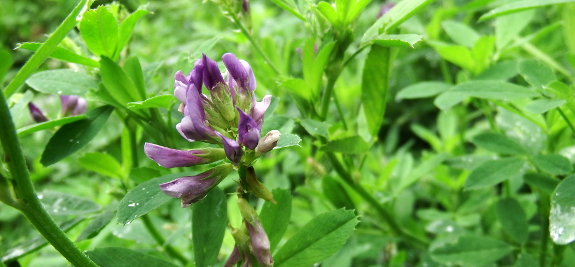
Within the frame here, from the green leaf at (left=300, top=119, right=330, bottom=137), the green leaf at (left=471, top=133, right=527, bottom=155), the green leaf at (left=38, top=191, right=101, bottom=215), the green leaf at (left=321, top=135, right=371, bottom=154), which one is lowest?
the green leaf at (left=38, top=191, right=101, bottom=215)

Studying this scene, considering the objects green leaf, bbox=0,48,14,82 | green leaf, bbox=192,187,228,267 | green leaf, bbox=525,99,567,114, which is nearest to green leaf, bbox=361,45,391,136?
green leaf, bbox=525,99,567,114

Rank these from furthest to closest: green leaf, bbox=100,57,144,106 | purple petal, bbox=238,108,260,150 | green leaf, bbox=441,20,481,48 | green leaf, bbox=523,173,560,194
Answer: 1. green leaf, bbox=441,20,481,48
2. green leaf, bbox=523,173,560,194
3. green leaf, bbox=100,57,144,106
4. purple petal, bbox=238,108,260,150

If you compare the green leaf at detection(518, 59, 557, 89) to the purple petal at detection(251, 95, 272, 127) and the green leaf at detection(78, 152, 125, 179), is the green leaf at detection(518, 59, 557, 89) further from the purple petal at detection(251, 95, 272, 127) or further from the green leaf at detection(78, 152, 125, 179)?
the green leaf at detection(78, 152, 125, 179)

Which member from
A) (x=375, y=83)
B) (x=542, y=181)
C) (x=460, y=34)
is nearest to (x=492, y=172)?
(x=542, y=181)

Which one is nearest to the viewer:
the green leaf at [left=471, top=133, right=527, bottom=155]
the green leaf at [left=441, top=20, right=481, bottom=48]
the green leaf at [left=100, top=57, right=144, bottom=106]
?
the green leaf at [left=100, top=57, right=144, bottom=106]

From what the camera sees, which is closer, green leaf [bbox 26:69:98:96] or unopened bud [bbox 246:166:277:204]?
unopened bud [bbox 246:166:277:204]

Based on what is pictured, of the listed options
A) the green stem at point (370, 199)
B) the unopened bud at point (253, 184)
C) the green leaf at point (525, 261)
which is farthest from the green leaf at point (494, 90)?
the unopened bud at point (253, 184)
